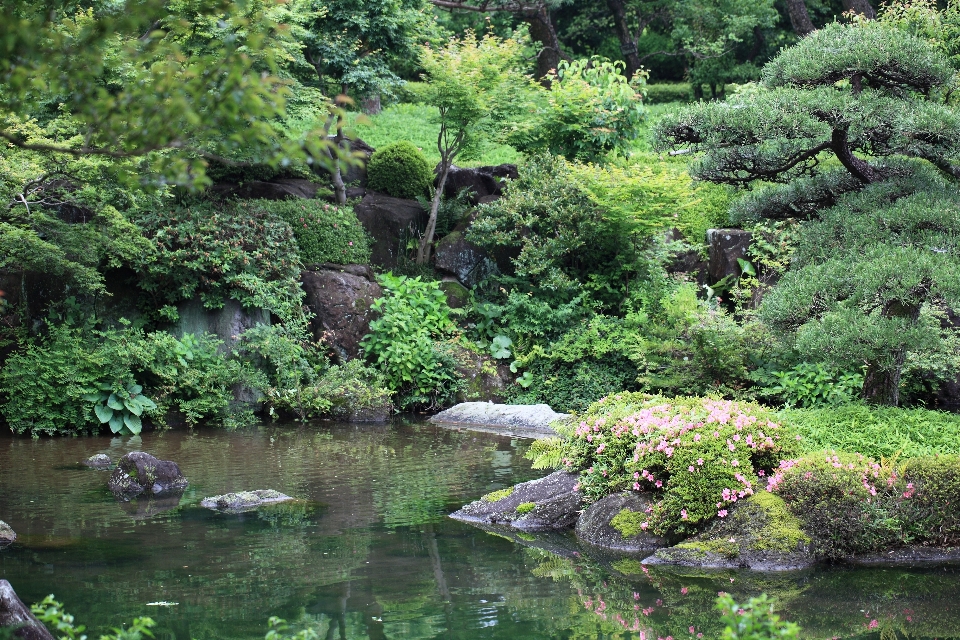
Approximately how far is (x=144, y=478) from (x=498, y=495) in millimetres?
3425

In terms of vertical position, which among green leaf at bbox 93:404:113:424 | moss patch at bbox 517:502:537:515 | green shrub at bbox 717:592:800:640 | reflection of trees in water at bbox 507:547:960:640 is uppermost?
green shrub at bbox 717:592:800:640

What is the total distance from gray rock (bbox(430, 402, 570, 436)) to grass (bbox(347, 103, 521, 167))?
673 centimetres

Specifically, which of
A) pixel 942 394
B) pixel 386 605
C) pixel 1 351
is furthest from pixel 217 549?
pixel 942 394

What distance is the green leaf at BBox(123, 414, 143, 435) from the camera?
11.7 m

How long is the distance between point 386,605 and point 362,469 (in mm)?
4087

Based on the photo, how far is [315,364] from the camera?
44.1 feet

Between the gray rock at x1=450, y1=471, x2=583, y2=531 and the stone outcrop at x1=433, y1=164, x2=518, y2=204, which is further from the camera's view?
the stone outcrop at x1=433, y1=164, x2=518, y2=204

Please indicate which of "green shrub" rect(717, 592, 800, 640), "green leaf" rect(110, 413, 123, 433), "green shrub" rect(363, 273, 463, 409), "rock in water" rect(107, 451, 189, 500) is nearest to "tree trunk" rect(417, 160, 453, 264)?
"green shrub" rect(363, 273, 463, 409)

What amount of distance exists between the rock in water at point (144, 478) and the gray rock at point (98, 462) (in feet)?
3.52

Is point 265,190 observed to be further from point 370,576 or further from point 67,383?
point 370,576

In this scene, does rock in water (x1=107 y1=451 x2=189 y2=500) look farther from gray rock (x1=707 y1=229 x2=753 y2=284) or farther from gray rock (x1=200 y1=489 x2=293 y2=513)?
gray rock (x1=707 y1=229 x2=753 y2=284)

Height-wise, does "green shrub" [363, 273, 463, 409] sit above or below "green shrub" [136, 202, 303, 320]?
below

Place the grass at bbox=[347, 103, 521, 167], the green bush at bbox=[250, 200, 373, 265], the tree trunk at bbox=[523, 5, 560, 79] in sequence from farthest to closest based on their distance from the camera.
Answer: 1. the tree trunk at bbox=[523, 5, 560, 79]
2. the grass at bbox=[347, 103, 521, 167]
3. the green bush at bbox=[250, 200, 373, 265]

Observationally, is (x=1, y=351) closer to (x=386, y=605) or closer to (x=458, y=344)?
(x=458, y=344)
